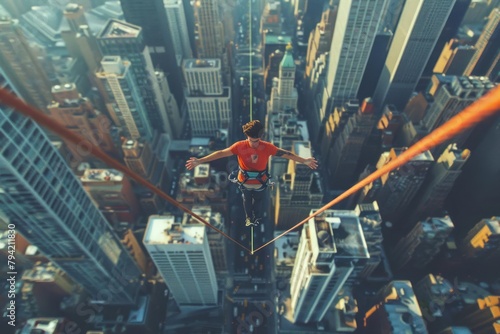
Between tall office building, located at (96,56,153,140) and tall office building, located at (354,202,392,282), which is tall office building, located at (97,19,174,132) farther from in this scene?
tall office building, located at (354,202,392,282)

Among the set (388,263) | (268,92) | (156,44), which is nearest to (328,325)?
(388,263)

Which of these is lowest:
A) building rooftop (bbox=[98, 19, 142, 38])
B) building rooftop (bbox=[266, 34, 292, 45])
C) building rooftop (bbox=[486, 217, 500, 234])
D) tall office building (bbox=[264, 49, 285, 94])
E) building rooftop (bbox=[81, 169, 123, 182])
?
building rooftop (bbox=[81, 169, 123, 182])

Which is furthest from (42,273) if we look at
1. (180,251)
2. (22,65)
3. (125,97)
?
(22,65)

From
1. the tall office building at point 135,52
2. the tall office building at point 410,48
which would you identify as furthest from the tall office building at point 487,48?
the tall office building at point 135,52

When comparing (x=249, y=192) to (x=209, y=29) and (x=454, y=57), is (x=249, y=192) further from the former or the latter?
(x=454, y=57)

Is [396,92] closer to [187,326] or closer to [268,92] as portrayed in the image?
[268,92]

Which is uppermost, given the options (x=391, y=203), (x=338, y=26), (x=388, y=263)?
(x=338, y=26)

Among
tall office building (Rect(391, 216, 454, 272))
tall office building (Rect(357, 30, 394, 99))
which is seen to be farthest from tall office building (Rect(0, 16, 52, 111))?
tall office building (Rect(391, 216, 454, 272))
